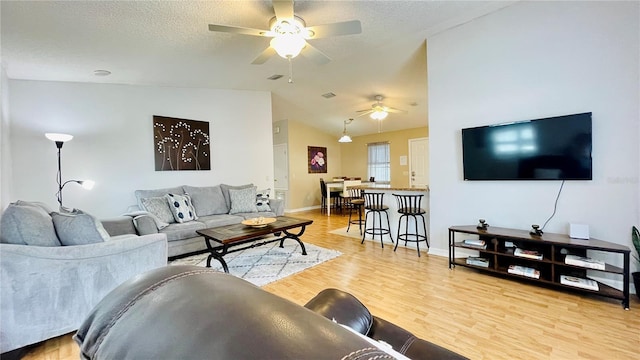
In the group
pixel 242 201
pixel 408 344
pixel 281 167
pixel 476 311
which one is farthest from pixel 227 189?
pixel 408 344

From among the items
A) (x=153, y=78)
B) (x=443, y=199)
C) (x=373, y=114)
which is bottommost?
(x=443, y=199)

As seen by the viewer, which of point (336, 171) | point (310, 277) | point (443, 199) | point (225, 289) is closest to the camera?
point (225, 289)

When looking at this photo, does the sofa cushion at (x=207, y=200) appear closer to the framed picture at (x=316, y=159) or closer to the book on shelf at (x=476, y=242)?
the book on shelf at (x=476, y=242)

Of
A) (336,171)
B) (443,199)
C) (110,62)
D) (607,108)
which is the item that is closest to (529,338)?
(443,199)

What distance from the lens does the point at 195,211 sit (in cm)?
422

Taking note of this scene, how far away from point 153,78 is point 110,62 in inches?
28.6

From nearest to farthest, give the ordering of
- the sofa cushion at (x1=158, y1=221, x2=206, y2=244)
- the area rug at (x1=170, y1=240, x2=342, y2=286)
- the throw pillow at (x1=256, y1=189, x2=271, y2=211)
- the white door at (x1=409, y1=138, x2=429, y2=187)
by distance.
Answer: the area rug at (x1=170, y1=240, x2=342, y2=286), the sofa cushion at (x1=158, y1=221, x2=206, y2=244), the throw pillow at (x1=256, y1=189, x2=271, y2=211), the white door at (x1=409, y1=138, x2=429, y2=187)

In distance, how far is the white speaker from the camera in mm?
2476

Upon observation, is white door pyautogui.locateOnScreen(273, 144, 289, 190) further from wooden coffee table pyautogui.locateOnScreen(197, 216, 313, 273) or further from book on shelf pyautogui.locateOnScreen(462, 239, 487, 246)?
book on shelf pyautogui.locateOnScreen(462, 239, 487, 246)

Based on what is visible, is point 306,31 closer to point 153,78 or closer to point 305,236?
point 153,78

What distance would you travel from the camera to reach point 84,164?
12.4ft

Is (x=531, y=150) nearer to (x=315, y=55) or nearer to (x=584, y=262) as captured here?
(x=584, y=262)

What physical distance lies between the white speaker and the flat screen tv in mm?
463

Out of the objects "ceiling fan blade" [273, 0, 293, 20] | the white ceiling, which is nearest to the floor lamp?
the white ceiling
